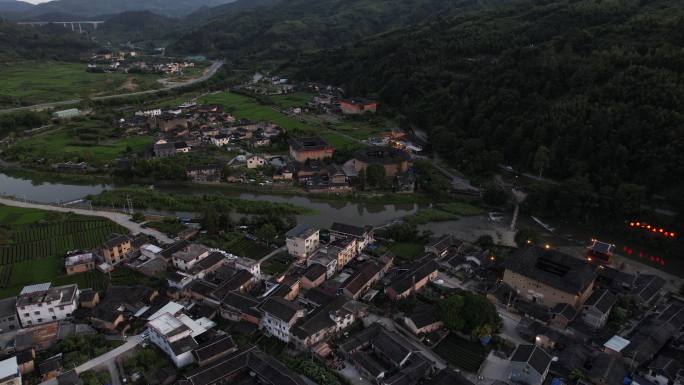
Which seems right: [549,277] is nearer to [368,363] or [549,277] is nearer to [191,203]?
[368,363]

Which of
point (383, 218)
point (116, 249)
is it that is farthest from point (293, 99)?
point (116, 249)

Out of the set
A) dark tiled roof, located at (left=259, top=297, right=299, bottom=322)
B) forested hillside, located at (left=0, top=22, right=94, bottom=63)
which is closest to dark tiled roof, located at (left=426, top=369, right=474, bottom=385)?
dark tiled roof, located at (left=259, top=297, right=299, bottom=322)

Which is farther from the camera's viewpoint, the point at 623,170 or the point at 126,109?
the point at 126,109

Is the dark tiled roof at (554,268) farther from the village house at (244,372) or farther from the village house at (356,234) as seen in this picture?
the village house at (244,372)

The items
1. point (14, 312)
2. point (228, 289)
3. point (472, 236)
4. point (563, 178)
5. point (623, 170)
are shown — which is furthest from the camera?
point (563, 178)

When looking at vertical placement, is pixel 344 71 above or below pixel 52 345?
above

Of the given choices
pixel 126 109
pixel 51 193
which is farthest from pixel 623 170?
pixel 126 109

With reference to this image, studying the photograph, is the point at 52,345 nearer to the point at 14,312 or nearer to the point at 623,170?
the point at 14,312
